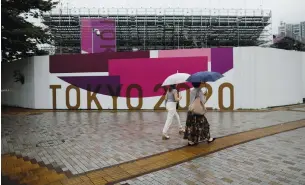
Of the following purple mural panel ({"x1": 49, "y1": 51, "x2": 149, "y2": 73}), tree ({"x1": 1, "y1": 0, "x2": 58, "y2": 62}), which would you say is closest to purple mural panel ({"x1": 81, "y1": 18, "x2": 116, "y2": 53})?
tree ({"x1": 1, "y1": 0, "x2": 58, "y2": 62})

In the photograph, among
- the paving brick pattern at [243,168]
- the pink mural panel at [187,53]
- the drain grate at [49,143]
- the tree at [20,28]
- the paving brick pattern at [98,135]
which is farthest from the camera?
the pink mural panel at [187,53]

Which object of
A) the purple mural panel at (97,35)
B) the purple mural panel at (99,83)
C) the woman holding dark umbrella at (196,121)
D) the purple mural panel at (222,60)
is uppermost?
the purple mural panel at (97,35)

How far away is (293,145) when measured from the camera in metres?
6.15

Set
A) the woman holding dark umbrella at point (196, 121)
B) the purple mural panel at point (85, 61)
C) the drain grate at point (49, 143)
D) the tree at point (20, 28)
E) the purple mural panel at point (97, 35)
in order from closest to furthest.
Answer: the woman holding dark umbrella at point (196, 121) → the drain grate at point (49, 143) → the tree at point (20, 28) → the purple mural panel at point (85, 61) → the purple mural panel at point (97, 35)

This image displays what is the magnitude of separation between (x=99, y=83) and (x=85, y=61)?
1.17 metres

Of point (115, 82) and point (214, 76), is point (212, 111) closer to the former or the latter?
point (115, 82)

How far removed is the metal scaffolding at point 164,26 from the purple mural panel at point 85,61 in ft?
64.5

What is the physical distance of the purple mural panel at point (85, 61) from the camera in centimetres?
1272

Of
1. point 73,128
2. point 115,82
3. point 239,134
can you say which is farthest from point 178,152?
point 115,82

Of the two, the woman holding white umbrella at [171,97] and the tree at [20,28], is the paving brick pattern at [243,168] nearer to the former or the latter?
the woman holding white umbrella at [171,97]

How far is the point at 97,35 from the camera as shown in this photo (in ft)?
94.9

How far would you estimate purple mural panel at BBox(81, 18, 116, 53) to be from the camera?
29.2 metres

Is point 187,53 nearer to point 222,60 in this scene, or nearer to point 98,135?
point 222,60

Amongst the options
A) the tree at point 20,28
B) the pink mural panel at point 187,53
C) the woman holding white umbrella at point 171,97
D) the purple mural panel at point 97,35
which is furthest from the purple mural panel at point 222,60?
the purple mural panel at point 97,35
